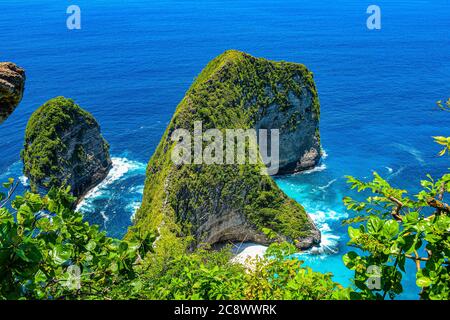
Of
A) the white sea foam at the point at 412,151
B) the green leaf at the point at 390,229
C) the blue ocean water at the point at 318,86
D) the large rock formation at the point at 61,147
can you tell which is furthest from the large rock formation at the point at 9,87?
the white sea foam at the point at 412,151

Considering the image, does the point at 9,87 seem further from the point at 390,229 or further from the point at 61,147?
the point at 61,147

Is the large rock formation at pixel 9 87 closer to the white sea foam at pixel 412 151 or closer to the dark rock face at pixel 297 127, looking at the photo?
the dark rock face at pixel 297 127

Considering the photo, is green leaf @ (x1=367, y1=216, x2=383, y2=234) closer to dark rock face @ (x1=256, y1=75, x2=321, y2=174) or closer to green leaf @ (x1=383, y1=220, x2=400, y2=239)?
green leaf @ (x1=383, y1=220, x2=400, y2=239)

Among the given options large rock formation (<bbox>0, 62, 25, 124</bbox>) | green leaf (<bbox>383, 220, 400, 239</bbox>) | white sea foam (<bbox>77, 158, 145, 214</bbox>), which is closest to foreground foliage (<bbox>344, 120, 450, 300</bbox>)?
green leaf (<bbox>383, 220, 400, 239</bbox>)

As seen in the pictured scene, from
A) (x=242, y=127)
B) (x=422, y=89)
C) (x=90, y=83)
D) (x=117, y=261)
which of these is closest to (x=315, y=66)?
(x=422, y=89)

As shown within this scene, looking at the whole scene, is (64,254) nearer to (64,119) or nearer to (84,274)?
(84,274)

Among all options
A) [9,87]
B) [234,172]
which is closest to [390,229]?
[9,87]

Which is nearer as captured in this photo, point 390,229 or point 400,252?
point 400,252
